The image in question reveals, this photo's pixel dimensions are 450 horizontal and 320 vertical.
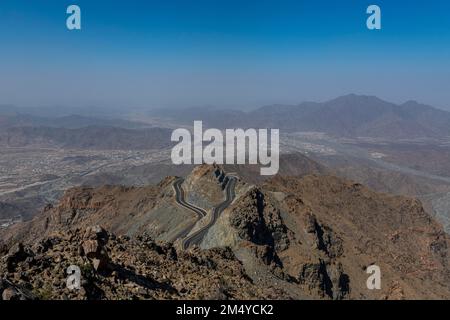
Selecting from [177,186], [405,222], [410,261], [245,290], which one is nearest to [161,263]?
[245,290]

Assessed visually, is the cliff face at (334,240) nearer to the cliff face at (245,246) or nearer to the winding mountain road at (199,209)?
the cliff face at (245,246)

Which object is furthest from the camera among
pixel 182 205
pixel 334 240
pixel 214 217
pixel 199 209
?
pixel 334 240

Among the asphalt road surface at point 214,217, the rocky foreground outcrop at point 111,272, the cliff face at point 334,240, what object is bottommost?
the cliff face at point 334,240

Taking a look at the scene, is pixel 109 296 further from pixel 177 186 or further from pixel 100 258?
pixel 177 186

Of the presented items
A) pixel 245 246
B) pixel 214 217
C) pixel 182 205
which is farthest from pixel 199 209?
pixel 245 246

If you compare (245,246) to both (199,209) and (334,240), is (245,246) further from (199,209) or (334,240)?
(334,240)

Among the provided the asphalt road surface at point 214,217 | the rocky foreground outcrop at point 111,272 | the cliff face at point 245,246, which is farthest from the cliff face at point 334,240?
the rocky foreground outcrop at point 111,272

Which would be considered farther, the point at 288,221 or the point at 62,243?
the point at 288,221
